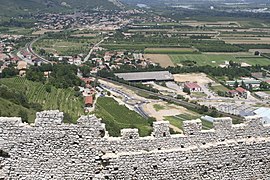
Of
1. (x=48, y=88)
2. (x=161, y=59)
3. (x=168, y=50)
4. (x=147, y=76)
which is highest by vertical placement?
(x=168, y=50)

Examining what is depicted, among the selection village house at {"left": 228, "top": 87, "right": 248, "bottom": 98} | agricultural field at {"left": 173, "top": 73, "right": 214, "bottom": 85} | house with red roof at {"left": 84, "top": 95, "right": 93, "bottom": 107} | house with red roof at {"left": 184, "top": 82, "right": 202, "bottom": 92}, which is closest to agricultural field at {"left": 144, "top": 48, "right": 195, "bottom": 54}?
agricultural field at {"left": 173, "top": 73, "right": 214, "bottom": 85}

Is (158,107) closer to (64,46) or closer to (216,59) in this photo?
(216,59)

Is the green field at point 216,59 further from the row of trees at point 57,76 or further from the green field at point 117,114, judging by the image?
the green field at point 117,114

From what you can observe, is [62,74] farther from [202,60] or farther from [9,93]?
[202,60]

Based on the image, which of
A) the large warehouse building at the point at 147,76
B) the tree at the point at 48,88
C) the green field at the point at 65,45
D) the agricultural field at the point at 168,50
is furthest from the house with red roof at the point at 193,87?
the green field at the point at 65,45

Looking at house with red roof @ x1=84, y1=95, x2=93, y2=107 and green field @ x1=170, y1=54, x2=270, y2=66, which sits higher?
green field @ x1=170, y1=54, x2=270, y2=66

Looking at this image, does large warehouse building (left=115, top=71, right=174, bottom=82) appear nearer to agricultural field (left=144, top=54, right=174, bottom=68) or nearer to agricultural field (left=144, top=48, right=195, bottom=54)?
agricultural field (left=144, top=54, right=174, bottom=68)

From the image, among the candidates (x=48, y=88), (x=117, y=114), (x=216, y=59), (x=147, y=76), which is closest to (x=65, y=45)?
(x=147, y=76)

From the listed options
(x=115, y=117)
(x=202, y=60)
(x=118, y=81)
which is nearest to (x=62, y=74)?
(x=118, y=81)
